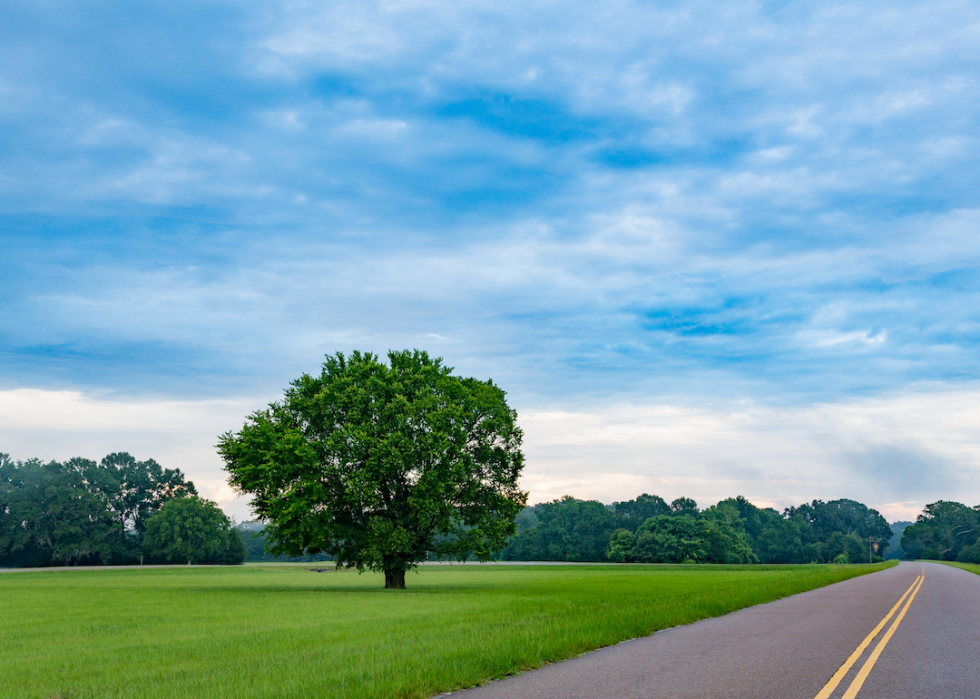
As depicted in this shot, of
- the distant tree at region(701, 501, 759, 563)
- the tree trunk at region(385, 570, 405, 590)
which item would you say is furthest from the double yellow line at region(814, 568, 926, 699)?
the distant tree at region(701, 501, 759, 563)

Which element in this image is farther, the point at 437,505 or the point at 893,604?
the point at 437,505

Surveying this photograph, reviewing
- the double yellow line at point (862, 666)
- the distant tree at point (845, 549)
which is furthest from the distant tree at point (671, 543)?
the double yellow line at point (862, 666)

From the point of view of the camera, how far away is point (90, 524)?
384ft

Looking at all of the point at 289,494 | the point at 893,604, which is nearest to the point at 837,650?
the point at 893,604

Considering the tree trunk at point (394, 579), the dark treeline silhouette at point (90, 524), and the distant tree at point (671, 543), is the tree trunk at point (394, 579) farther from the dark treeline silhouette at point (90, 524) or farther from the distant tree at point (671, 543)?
the distant tree at point (671, 543)

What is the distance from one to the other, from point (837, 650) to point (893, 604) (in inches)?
621

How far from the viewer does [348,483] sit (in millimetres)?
40125

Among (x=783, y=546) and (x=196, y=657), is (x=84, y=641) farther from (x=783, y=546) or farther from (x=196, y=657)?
(x=783, y=546)

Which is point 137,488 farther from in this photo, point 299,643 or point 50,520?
point 299,643

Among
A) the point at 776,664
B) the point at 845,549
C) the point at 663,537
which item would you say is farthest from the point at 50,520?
the point at 845,549

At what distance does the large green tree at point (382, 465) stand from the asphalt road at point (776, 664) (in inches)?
875

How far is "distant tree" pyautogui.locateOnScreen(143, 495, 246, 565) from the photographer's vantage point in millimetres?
114938

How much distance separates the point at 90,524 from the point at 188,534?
15.6 metres

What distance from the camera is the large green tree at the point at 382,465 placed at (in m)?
40.5
